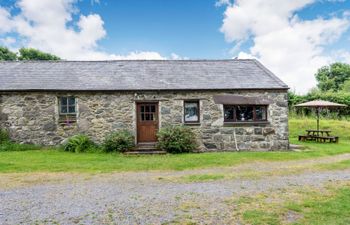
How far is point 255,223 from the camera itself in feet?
13.3

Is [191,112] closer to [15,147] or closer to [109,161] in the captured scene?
[109,161]

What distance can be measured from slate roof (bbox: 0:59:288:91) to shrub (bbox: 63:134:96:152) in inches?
89.1

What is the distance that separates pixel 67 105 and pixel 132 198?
8.42 meters

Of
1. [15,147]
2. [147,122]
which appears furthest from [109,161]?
[15,147]

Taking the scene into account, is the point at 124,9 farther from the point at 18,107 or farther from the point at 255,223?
the point at 255,223

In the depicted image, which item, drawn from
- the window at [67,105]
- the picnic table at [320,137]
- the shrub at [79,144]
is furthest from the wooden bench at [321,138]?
the window at [67,105]

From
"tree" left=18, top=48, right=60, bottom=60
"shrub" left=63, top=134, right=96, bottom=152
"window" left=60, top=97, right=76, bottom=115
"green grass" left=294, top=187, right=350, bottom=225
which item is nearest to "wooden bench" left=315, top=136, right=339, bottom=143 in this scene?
"green grass" left=294, top=187, right=350, bottom=225

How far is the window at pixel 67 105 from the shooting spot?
40.8 ft

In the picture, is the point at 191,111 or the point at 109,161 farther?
the point at 191,111

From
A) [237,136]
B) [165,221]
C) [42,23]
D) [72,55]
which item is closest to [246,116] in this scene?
[237,136]

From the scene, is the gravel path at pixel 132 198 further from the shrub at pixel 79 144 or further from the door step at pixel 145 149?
the shrub at pixel 79 144

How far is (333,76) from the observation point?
4731 centimetres

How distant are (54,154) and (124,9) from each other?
1007cm

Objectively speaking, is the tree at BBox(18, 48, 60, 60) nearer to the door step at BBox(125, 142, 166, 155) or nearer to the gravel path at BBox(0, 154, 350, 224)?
the door step at BBox(125, 142, 166, 155)
